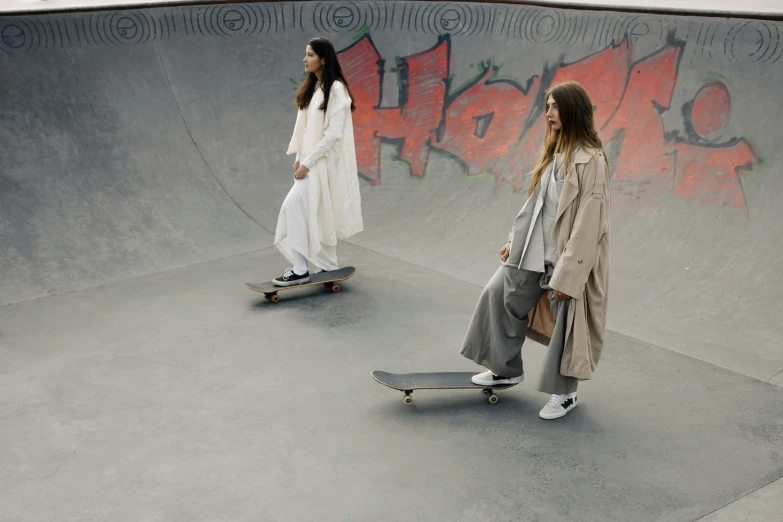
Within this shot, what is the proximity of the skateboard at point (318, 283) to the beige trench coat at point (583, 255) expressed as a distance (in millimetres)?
2737

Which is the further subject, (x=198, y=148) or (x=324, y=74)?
(x=198, y=148)

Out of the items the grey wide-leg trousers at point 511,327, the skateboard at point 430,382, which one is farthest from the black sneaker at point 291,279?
the grey wide-leg trousers at point 511,327

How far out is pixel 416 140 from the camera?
29.8 ft

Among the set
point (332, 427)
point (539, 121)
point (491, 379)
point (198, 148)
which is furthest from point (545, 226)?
point (198, 148)

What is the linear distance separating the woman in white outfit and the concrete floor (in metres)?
0.60

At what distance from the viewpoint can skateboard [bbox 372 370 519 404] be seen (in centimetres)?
452

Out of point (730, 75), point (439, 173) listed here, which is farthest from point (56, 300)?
point (730, 75)

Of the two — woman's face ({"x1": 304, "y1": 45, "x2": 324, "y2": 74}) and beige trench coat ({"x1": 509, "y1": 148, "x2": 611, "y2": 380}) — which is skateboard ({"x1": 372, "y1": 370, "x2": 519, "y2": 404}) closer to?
beige trench coat ({"x1": 509, "y1": 148, "x2": 611, "y2": 380})

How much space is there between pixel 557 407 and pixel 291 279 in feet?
9.13

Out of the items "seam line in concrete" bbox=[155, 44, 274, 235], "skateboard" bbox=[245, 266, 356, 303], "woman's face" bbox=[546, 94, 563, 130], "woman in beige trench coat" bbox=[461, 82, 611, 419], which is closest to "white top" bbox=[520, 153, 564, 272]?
"woman in beige trench coat" bbox=[461, 82, 611, 419]

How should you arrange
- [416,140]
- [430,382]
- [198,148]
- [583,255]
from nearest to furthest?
[583,255] → [430,382] → [198,148] → [416,140]

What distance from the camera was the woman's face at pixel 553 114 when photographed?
13.2 feet

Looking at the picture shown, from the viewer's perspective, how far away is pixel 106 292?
660 centimetres

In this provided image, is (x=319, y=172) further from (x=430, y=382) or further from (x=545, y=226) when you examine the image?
(x=545, y=226)
